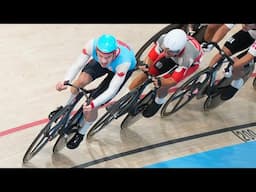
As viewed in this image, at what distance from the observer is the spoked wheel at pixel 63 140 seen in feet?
15.8

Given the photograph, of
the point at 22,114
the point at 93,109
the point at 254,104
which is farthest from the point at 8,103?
the point at 254,104

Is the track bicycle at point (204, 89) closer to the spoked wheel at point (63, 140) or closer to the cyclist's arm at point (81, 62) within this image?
the spoked wheel at point (63, 140)

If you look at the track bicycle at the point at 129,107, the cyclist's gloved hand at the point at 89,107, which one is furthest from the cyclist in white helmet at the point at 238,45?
the cyclist's gloved hand at the point at 89,107

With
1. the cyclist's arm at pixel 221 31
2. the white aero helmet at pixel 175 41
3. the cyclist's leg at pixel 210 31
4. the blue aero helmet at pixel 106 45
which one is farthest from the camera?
the cyclist's leg at pixel 210 31

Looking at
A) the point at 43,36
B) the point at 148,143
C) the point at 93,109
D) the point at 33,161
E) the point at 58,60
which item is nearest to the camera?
the point at 93,109

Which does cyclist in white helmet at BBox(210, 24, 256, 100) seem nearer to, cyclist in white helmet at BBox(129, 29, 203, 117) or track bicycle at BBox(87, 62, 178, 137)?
cyclist in white helmet at BBox(129, 29, 203, 117)

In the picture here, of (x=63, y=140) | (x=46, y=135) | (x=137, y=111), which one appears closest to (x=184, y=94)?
(x=137, y=111)

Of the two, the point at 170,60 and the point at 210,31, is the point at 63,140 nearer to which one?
the point at 170,60

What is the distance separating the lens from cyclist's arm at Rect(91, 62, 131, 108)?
4453 millimetres

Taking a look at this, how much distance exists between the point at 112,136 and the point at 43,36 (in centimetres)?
208

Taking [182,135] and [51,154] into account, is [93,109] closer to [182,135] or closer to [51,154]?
[51,154]

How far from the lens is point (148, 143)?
17.2 feet

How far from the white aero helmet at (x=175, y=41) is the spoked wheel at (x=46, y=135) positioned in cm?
103

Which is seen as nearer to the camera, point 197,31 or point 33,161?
point 33,161
